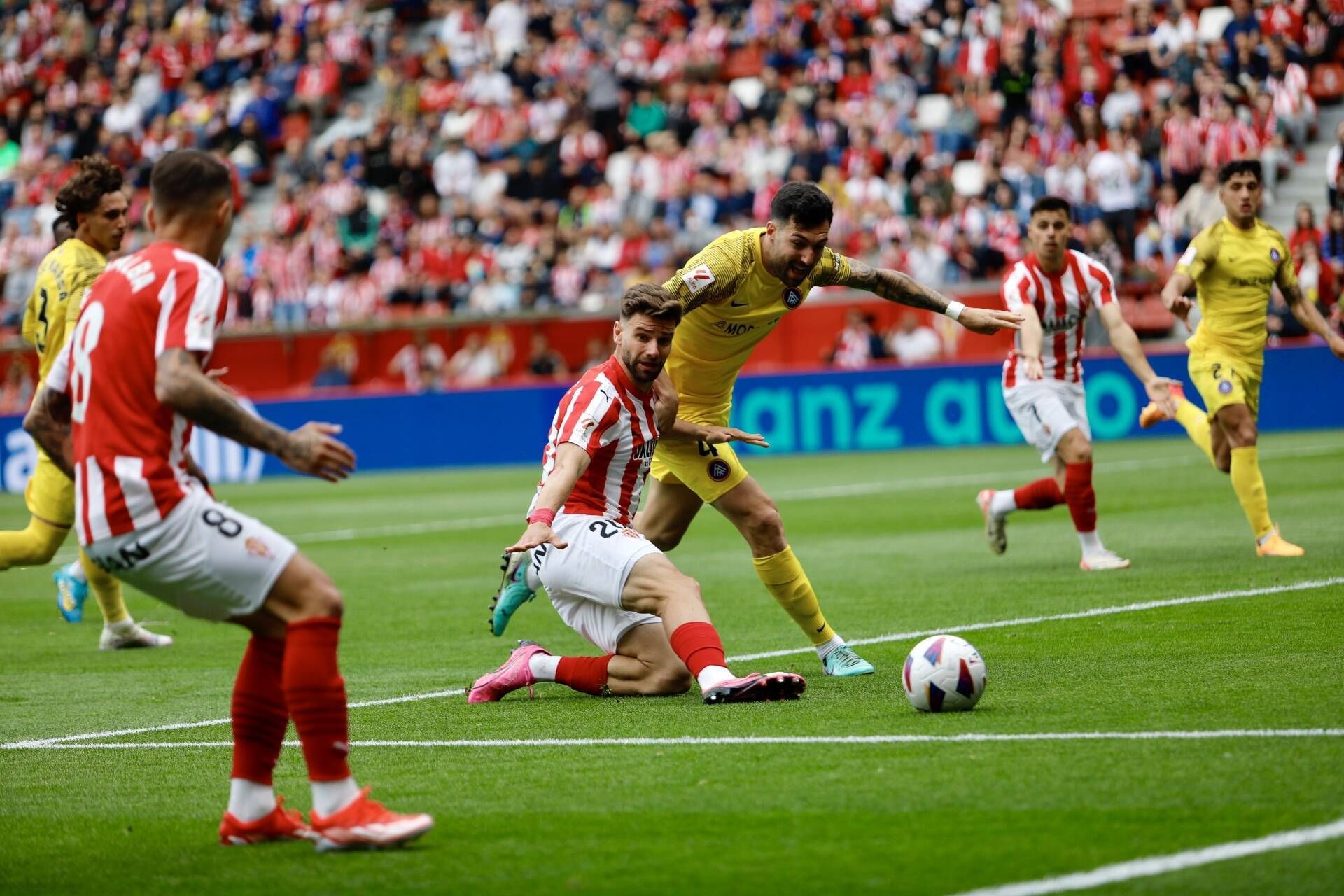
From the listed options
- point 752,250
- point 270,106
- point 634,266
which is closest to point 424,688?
point 752,250

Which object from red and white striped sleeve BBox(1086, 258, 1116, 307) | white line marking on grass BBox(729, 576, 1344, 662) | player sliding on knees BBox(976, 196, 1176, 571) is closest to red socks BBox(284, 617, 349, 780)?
white line marking on grass BBox(729, 576, 1344, 662)

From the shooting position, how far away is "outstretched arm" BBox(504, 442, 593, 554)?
664 centimetres

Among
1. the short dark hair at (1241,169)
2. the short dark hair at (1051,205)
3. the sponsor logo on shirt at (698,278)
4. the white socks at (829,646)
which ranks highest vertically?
the short dark hair at (1241,169)

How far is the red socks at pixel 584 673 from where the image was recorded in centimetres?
803

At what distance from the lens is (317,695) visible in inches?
202

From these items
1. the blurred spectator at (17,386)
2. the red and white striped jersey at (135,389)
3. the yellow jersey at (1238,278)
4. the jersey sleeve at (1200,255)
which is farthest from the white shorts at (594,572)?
the blurred spectator at (17,386)

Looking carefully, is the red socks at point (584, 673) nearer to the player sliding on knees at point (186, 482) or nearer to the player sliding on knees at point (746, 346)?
the player sliding on knees at point (746, 346)

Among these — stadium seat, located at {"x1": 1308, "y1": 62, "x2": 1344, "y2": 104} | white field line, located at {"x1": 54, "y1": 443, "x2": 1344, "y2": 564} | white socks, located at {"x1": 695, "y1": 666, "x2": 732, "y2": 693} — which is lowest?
white field line, located at {"x1": 54, "y1": 443, "x2": 1344, "y2": 564}

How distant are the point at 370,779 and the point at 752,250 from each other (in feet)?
11.2

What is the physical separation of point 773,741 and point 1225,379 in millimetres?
6704

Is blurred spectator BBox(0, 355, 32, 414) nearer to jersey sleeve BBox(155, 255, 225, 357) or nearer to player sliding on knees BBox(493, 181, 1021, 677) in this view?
player sliding on knees BBox(493, 181, 1021, 677)

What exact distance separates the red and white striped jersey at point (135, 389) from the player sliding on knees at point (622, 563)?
2.26 metres

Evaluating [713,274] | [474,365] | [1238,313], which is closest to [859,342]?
[474,365]

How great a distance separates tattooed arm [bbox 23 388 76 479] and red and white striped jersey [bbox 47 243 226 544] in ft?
1.34
